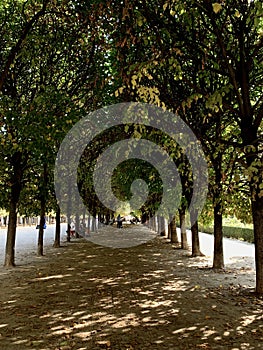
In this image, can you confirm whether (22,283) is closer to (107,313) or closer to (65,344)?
(107,313)

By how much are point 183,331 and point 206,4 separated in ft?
20.2

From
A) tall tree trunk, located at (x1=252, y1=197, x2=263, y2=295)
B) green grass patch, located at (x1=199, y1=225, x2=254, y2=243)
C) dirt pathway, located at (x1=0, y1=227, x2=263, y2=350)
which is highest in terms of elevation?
tall tree trunk, located at (x1=252, y1=197, x2=263, y2=295)

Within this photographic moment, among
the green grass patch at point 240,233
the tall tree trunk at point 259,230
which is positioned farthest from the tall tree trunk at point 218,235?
the green grass patch at point 240,233

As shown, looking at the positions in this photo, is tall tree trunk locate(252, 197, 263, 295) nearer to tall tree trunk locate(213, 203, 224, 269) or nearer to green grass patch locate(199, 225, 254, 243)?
tall tree trunk locate(213, 203, 224, 269)

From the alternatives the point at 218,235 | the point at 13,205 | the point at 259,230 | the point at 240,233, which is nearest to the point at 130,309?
the point at 259,230

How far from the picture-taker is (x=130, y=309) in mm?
8297

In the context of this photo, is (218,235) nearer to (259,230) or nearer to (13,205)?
(259,230)

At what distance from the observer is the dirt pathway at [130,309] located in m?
6.27

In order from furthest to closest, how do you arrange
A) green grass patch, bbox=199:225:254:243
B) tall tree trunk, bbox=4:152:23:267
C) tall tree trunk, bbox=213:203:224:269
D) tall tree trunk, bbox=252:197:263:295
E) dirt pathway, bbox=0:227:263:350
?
green grass patch, bbox=199:225:254:243, tall tree trunk, bbox=4:152:23:267, tall tree trunk, bbox=213:203:224:269, tall tree trunk, bbox=252:197:263:295, dirt pathway, bbox=0:227:263:350

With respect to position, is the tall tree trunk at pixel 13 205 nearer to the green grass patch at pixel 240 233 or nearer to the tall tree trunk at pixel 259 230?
the tall tree trunk at pixel 259 230

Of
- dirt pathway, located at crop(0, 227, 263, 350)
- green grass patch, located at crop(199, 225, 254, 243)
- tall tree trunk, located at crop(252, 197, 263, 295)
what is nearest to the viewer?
dirt pathway, located at crop(0, 227, 263, 350)

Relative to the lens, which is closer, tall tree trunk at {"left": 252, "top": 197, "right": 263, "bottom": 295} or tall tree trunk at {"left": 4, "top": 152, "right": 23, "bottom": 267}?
tall tree trunk at {"left": 252, "top": 197, "right": 263, "bottom": 295}

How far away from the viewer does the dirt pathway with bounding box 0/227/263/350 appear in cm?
627

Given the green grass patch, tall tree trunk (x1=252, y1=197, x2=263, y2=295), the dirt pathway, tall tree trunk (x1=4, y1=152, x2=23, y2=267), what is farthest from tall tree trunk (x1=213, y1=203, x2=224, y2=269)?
the green grass patch
